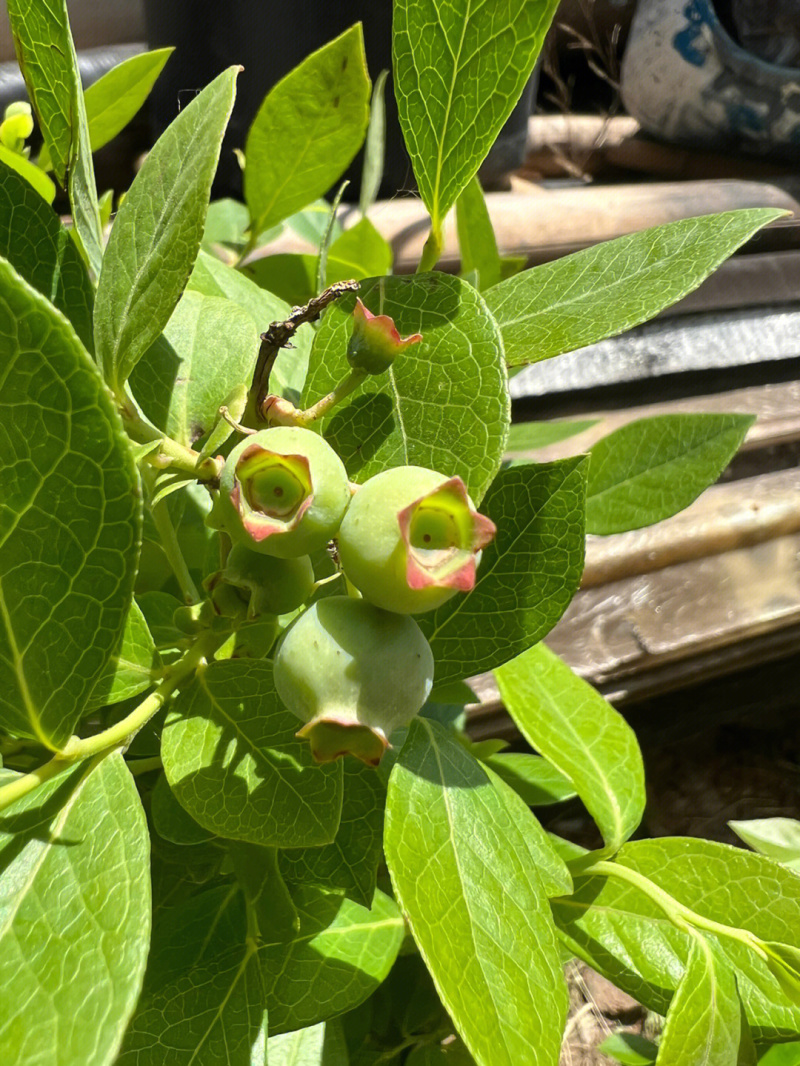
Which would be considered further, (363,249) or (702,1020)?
(363,249)

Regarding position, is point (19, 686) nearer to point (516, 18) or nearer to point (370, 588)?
point (370, 588)

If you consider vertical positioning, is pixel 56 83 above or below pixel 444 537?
above

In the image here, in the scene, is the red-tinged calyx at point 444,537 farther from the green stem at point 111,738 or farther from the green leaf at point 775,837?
the green leaf at point 775,837

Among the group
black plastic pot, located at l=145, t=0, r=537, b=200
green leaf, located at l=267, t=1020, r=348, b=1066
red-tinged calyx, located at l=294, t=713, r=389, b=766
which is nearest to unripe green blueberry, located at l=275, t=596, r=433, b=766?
red-tinged calyx, located at l=294, t=713, r=389, b=766

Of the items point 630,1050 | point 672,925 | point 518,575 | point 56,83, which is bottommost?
point 630,1050

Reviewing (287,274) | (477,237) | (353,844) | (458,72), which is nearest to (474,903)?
(353,844)

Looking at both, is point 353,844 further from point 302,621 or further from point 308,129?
point 308,129

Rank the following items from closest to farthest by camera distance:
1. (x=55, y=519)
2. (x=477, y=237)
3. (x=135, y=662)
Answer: (x=55, y=519), (x=135, y=662), (x=477, y=237)

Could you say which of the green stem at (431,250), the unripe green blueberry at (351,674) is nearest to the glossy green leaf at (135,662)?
the unripe green blueberry at (351,674)
